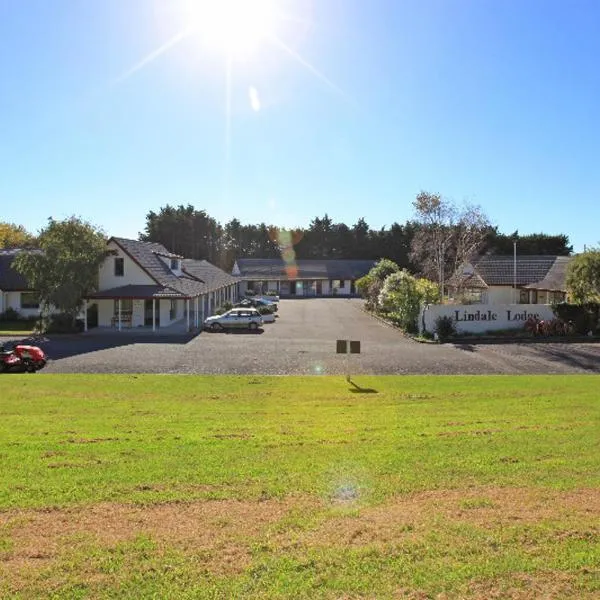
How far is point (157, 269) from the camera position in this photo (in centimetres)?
4128

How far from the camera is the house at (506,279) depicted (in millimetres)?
50456

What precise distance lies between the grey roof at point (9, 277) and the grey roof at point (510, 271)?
107ft

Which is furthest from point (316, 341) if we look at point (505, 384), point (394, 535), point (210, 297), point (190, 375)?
point (394, 535)

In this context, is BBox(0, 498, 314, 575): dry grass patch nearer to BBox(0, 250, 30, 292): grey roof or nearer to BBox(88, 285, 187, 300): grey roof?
BBox(88, 285, 187, 300): grey roof

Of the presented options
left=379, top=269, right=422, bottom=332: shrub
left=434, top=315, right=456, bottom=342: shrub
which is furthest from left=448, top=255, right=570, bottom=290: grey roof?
left=434, top=315, right=456, bottom=342: shrub

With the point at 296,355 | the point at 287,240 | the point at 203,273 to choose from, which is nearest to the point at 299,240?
the point at 287,240

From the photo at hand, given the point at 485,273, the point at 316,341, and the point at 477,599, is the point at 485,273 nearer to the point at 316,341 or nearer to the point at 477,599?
the point at 316,341

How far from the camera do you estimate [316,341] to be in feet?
105

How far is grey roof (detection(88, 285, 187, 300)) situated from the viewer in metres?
36.9

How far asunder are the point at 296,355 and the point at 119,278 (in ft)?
59.3

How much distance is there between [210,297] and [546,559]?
45.0 metres

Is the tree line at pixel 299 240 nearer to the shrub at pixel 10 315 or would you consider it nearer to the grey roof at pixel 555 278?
the grey roof at pixel 555 278

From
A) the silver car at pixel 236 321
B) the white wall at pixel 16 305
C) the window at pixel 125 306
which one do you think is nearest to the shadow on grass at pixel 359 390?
the silver car at pixel 236 321

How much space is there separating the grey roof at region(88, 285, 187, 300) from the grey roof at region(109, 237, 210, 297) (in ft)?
1.48
